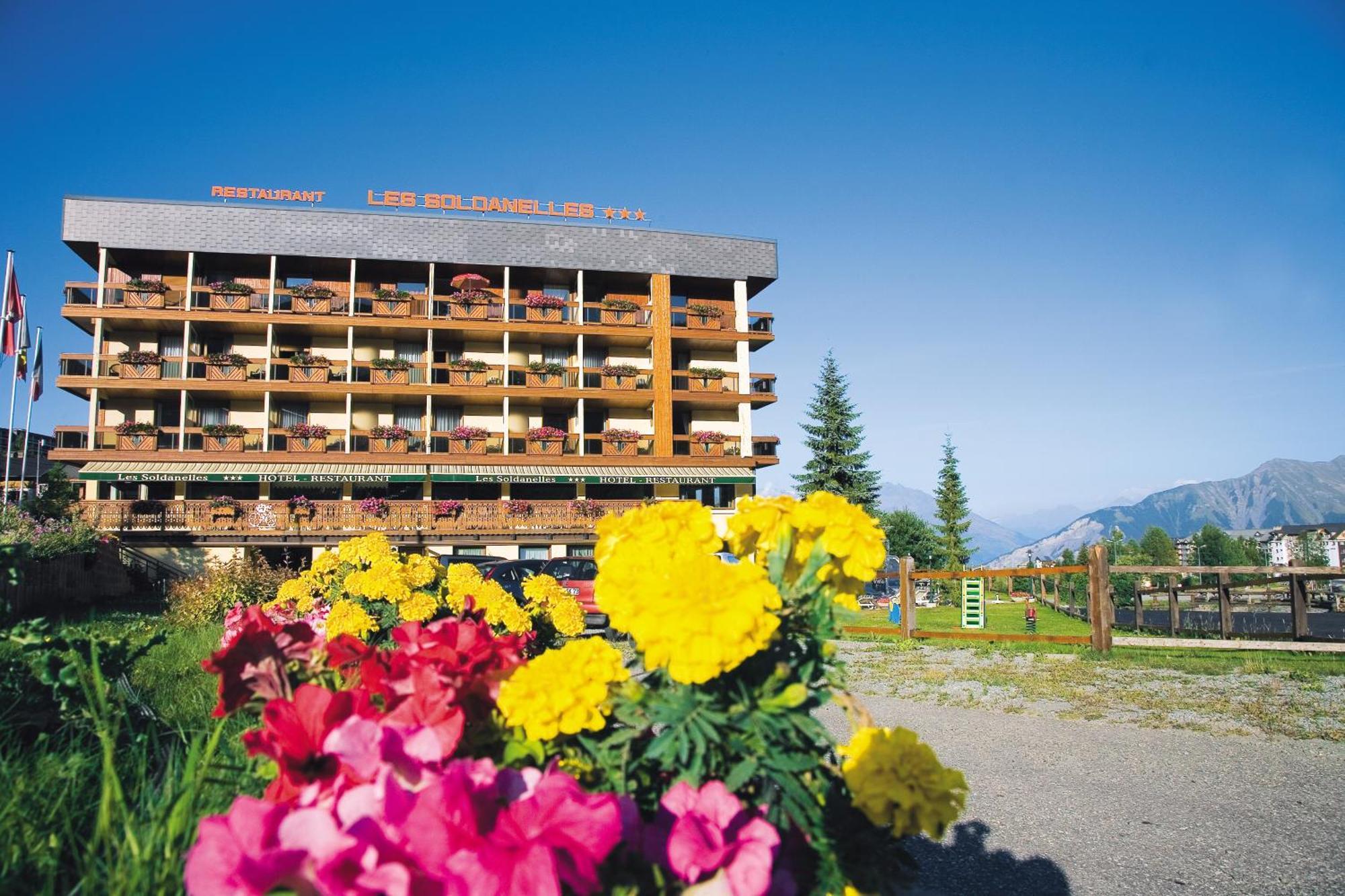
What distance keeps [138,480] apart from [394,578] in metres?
31.7

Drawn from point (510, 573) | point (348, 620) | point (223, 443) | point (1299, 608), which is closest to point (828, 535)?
point (348, 620)

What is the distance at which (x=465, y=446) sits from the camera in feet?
109

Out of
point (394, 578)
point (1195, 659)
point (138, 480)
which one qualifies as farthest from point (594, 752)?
point (138, 480)

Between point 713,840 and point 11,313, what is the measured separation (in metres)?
35.1

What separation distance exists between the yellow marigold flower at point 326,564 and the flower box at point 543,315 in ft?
97.0

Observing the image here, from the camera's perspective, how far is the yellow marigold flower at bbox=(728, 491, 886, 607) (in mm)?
1717

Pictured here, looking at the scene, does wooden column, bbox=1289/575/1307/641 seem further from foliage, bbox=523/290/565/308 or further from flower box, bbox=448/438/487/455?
foliage, bbox=523/290/565/308

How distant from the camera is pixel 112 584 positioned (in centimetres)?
2166

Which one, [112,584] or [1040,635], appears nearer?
[1040,635]

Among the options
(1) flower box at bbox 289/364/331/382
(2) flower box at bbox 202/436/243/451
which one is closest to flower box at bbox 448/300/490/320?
(1) flower box at bbox 289/364/331/382

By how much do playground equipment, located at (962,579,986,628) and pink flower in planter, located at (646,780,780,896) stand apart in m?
19.7

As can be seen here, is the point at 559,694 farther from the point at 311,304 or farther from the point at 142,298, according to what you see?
the point at 142,298

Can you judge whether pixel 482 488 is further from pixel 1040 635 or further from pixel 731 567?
pixel 731 567

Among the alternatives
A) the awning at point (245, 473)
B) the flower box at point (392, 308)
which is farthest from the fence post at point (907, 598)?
the flower box at point (392, 308)
